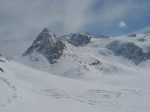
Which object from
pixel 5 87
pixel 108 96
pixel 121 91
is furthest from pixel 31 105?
pixel 121 91

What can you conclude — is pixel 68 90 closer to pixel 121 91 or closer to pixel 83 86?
pixel 83 86

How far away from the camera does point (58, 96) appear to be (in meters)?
53.8

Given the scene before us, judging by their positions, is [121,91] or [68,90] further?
[121,91]

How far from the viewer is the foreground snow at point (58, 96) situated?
45403 millimetres

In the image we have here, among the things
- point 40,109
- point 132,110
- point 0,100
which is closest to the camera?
point 0,100

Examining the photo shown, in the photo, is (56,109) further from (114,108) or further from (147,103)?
(147,103)

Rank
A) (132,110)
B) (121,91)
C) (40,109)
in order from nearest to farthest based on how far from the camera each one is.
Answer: (40,109), (132,110), (121,91)

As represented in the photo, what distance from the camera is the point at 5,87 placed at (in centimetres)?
4719

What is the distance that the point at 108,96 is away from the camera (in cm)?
5803

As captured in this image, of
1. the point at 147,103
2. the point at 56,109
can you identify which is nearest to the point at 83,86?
the point at 147,103

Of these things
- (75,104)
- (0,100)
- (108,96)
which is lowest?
(0,100)

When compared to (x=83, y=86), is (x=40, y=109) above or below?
below

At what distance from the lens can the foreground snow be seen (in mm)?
45403

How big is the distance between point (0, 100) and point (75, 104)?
1201 centimetres
